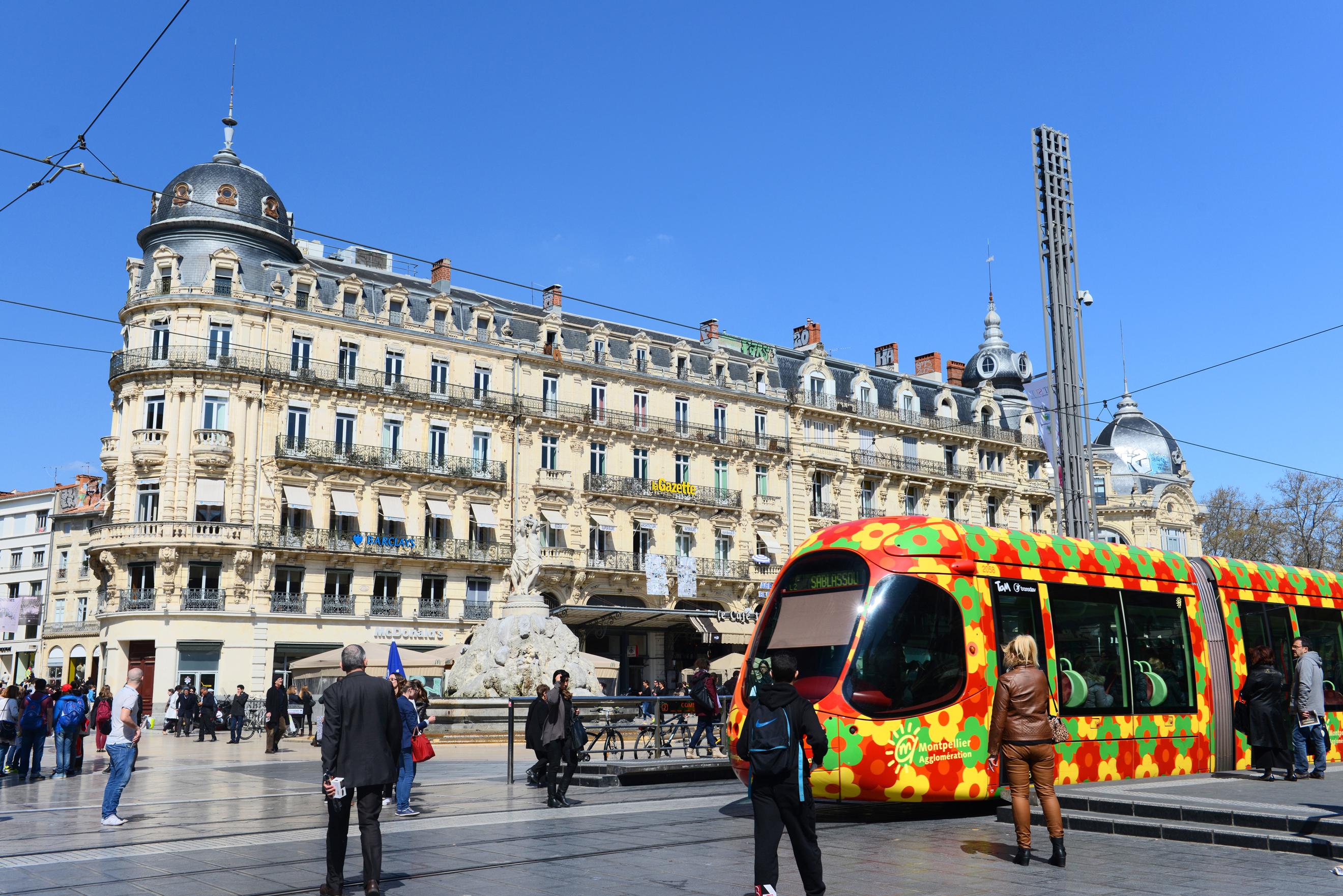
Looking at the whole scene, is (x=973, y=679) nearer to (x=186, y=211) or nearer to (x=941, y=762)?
(x=941, y=762)

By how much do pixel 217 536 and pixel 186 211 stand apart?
11406 mm

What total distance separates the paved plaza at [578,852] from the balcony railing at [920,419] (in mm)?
40200

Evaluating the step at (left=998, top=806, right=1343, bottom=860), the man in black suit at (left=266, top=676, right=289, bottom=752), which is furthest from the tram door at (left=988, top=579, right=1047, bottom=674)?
the man in black suit at (left=266, top=676, right=289, bottom=752)

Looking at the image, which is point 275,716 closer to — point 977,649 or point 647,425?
point 977,649

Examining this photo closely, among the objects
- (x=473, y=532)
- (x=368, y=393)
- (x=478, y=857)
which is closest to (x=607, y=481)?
(x=473, y=532)

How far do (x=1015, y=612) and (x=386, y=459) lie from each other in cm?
3370

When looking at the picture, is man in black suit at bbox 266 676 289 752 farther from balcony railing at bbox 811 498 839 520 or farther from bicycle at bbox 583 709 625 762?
balcony railing at bbox 811 498 839 520

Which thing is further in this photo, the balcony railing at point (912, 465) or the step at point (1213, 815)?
the balcony railing at point (912, 465)

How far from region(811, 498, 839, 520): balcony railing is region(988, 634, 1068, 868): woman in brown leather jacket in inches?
1719

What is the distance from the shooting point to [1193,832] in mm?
9492

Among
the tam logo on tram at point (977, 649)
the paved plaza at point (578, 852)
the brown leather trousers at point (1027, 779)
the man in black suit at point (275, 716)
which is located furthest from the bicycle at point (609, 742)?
the brown leather trousers at point (1027, 779)

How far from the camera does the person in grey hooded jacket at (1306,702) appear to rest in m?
13.3

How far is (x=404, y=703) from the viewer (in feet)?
42.3

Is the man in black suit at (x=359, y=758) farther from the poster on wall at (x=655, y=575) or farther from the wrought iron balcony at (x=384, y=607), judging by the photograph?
the poster on wall at (x=655, y=575)
